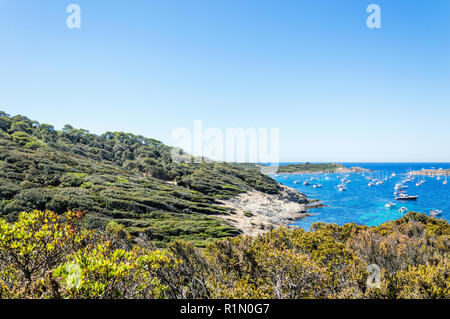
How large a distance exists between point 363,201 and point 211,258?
82.5 m

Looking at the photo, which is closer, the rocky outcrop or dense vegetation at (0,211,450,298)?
dense vegetation at (0,211,450,298)

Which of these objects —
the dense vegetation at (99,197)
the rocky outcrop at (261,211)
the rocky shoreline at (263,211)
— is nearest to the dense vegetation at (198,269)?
the dense vegetation at (99,197)

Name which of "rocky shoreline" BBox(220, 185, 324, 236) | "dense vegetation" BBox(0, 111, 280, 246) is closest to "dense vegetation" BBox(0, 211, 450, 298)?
"dense vegetation" BBox(0, 111, 280, 246)

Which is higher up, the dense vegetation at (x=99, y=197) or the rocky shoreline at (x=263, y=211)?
the dense vegetation at (x=99, y=197)

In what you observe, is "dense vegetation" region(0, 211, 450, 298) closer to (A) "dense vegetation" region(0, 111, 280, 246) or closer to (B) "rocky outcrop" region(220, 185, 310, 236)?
(A) "dense vegetation" region(0, 111, 280, 246)

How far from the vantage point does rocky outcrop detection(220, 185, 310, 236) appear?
46.2 m

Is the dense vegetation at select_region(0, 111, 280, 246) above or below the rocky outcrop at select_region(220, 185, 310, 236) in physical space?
above

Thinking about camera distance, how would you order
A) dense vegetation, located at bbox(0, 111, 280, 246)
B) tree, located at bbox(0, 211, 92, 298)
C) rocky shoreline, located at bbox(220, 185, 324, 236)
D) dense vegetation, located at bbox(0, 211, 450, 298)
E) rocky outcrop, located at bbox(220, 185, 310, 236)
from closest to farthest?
dense vegetation, located at bbox(0, 211, 450, 298)
tree, located at bbox(0, 211, 92, 298)
dense vegetation, located at bbox(0, 111, 280, 246)
rocky outcrop, located at bbox(220, 185, 310, 236)
rocky shoreline, located at bbox(220, 185, 324, 236)

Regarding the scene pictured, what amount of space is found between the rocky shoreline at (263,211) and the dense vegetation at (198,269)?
2892 cm

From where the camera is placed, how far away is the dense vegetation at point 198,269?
575cm

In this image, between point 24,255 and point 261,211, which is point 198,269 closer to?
point 24,255

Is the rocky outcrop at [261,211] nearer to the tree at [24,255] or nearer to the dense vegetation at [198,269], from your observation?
the dense vegetation at [198,269]

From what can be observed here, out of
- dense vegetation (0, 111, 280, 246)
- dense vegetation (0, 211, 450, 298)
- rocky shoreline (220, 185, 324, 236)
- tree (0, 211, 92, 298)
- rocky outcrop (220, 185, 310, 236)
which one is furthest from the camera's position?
rocky shoreline (220, 185, 324, 236)
